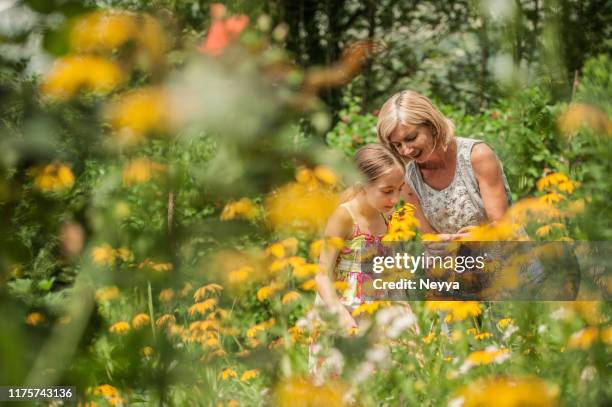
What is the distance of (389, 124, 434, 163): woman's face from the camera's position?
1.98 m

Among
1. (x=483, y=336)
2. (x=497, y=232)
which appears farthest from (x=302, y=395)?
(x=483, y=336)

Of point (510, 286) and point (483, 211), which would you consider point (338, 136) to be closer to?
point (483, 211)

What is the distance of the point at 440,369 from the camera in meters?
1.70

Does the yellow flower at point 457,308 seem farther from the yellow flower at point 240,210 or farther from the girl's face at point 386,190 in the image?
the yellow flower at point 240,210

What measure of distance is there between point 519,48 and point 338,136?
3.65 metres

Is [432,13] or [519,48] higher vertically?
[432,13]

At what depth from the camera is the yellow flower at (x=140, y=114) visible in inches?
17.6

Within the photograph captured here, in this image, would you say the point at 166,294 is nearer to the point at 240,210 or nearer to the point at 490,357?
the point at 240,210

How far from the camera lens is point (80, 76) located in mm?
551

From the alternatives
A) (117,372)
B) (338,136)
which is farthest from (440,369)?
(338,136)

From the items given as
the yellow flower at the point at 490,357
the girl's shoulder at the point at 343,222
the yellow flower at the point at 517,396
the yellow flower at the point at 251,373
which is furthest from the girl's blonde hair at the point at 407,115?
the yellow flower at the point at 517,396

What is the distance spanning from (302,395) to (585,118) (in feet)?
1.63

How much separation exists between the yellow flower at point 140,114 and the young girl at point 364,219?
1258 mm

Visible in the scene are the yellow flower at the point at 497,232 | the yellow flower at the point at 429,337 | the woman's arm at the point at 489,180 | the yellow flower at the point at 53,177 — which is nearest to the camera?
the yellow flower at the point at 53,177
